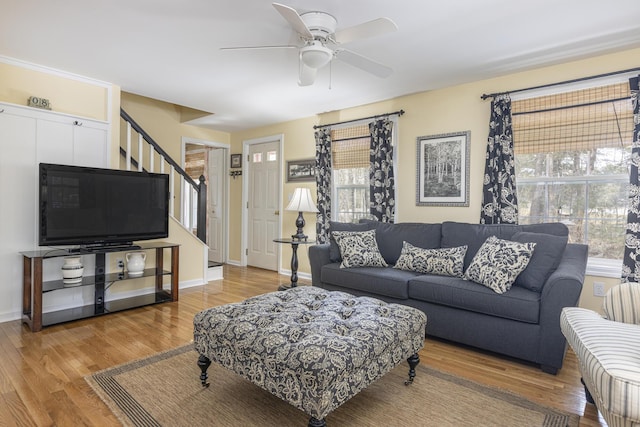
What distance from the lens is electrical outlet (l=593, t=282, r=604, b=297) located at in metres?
3.07

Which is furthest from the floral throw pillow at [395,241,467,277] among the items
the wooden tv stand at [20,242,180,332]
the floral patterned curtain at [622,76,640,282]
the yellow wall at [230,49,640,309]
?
the wooden tv stand at [20,242,180,332]

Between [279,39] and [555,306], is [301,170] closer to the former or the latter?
[279,39]

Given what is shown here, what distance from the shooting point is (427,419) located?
6.18 feet

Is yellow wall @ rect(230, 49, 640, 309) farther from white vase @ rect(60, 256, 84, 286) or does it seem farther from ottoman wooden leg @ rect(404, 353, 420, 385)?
white vase @ rect(60, 256, 84, 286)

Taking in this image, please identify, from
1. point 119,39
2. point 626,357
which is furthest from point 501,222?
point 119,39

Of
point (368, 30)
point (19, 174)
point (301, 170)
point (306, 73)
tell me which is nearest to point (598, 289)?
point (368, 30)

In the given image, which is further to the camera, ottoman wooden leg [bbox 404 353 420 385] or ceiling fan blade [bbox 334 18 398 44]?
ottoman wooden leg [bbox 404 353 420 385]

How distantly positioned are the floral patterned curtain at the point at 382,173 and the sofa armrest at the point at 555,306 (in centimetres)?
204

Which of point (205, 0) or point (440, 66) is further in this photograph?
point (440, 66)

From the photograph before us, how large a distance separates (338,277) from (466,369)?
1.46m

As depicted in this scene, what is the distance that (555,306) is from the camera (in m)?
2.36

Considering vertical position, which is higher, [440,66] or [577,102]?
[440,66]

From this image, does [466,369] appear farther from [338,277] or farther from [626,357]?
[338,277]

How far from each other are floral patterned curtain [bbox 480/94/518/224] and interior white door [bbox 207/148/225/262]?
461cm
